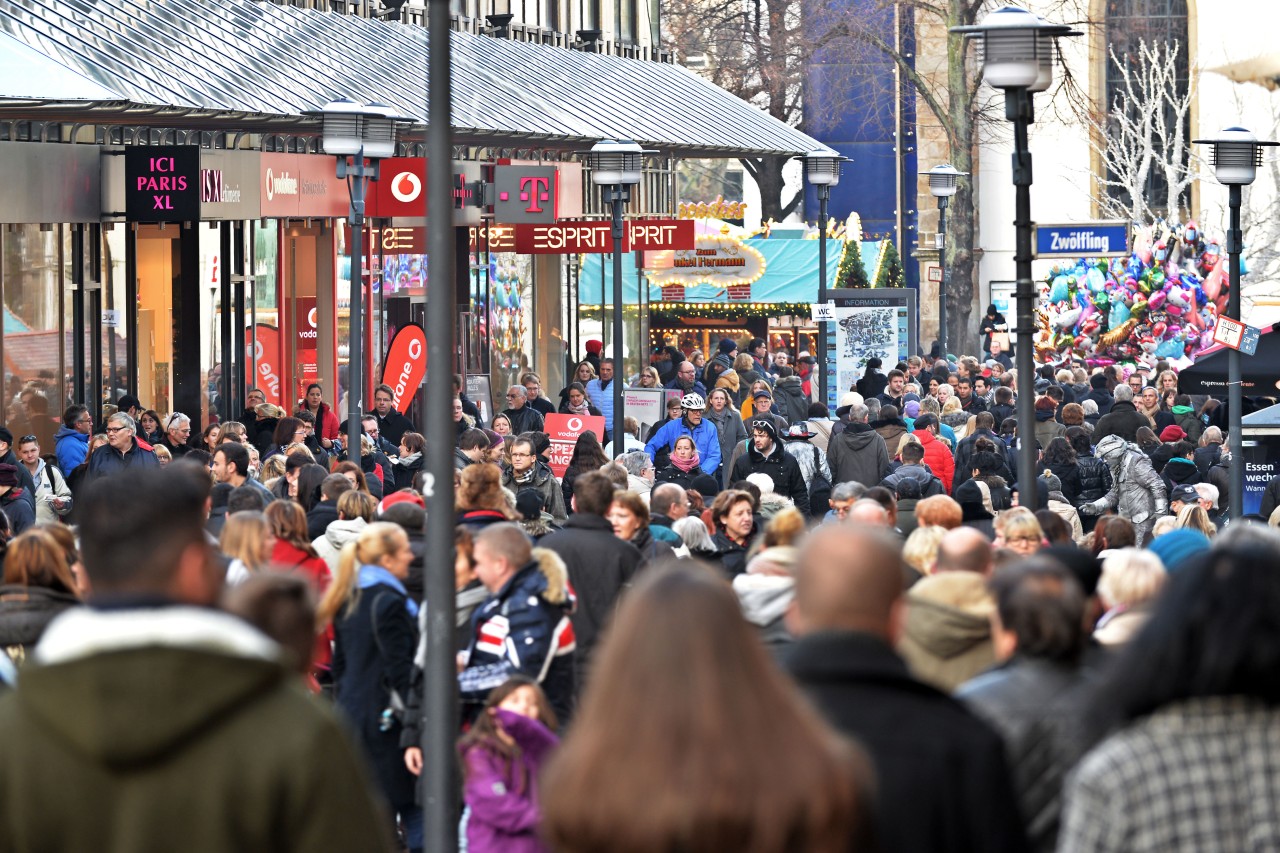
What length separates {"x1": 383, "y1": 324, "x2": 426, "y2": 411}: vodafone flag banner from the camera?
56.6 ft

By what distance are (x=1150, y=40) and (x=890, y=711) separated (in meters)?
52.2

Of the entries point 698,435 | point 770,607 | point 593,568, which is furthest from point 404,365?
point 770,607

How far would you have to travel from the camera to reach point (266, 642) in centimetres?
334

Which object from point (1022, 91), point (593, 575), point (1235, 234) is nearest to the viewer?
point (593, 575)

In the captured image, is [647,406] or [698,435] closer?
[698,435]

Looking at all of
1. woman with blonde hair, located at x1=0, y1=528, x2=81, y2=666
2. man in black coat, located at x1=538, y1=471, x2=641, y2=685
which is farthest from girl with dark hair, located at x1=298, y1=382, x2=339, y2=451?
woman with blonde hair, located at x1=0, y1=528, x2=81, y2=666

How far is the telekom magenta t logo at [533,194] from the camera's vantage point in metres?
24.5

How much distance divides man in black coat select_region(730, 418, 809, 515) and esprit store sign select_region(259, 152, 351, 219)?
7898 millimetres

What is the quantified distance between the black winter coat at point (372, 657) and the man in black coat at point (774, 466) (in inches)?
295

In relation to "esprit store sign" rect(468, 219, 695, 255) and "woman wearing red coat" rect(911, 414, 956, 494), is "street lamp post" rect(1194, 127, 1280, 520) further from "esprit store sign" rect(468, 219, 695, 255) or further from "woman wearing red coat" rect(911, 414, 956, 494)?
"esprit store sign" rect(468, 219, 695, 255)

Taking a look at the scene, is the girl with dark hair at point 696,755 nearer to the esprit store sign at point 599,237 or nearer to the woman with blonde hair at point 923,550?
the woman with blonde hair at point 923,550

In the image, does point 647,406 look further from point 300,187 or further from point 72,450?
point 72,450

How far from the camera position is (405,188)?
21609 mm

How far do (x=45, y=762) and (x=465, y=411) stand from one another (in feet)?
64.7
